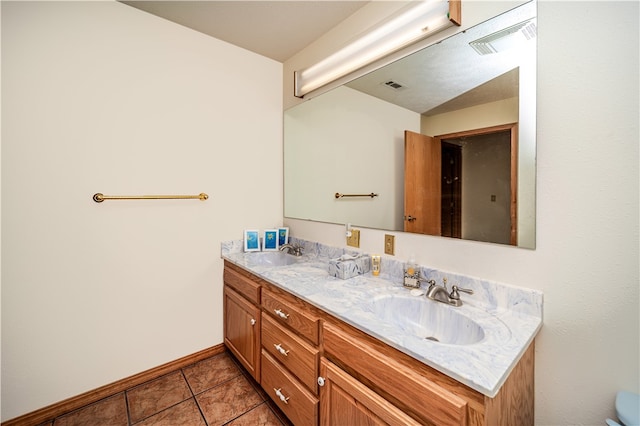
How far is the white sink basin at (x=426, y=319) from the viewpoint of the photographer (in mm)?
1086

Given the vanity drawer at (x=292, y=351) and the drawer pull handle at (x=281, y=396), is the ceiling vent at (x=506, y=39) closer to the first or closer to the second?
the vanity drawer at (x=292, y=351)

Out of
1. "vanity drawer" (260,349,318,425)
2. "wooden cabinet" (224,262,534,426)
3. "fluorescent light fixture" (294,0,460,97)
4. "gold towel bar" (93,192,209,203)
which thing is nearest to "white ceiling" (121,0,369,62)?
"fluorescent light fixture" (294,0,460,97)

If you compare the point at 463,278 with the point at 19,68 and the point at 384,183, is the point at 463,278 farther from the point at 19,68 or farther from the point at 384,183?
the point at 19,68

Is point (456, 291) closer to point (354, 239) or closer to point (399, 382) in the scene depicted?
point (399, 382)

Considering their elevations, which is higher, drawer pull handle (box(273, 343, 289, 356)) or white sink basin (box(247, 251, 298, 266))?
white sink basin (box(247, 251, 298, 266))

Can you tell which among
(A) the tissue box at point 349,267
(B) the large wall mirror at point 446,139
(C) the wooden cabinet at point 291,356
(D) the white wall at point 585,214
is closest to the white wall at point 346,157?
(B) the large wall mirror at point 446,139

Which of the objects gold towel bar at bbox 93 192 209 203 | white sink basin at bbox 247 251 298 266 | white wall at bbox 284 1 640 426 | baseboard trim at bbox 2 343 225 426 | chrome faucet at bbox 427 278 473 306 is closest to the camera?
white wall at bbox 284 1 640 426

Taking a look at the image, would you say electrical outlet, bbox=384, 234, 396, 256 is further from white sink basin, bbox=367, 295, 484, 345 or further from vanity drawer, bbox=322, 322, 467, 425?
vanity drawer, bbox=322, 322, 467, 425

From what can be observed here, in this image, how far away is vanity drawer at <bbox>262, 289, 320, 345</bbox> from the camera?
1.20 meters

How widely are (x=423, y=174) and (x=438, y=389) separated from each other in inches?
39.8

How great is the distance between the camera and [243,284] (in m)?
1.80

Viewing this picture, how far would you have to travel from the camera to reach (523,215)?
1.09 metres

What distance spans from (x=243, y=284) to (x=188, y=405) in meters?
0.73

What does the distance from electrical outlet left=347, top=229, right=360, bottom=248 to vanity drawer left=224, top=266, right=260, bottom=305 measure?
64 centimetres
